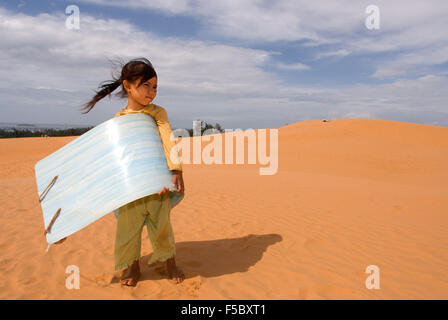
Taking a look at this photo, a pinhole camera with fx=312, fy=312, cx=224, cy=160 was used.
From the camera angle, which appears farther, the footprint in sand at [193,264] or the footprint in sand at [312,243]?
the footprint in sand at [312,243]

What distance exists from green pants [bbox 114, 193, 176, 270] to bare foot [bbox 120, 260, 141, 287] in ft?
0.65

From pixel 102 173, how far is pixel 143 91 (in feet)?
2.69

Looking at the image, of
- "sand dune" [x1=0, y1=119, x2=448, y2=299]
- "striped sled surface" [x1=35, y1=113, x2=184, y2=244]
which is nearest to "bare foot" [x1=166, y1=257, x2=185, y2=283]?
"sand dune" [x1=0, y1=119, x2=448, y2=299]

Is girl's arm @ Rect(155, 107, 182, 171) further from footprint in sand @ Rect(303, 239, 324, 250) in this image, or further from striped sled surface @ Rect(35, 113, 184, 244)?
footprint in sand @ Rect(303, 239, 324, 250)

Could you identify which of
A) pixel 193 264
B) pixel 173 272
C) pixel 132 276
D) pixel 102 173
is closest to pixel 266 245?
pixel 193 264

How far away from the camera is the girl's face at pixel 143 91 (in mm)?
2835

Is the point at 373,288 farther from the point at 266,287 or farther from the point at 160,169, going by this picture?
the point at 160,169

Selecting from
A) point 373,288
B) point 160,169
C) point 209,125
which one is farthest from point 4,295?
point 209,125

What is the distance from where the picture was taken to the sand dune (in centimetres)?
318

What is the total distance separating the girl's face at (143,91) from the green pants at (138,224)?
89cm

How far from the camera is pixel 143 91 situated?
284 centimetres

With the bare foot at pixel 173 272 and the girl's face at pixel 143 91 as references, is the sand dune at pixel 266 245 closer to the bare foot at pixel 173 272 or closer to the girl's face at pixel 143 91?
the bare foot at pixel 173 272

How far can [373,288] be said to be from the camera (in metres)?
3.26

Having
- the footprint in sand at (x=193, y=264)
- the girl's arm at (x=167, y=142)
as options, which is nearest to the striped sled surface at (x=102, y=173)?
the girl's arm at (x=167, y=142)
